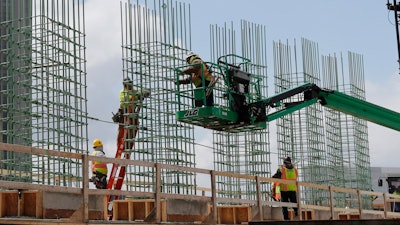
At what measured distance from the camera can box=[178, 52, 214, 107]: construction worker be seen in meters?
18.9

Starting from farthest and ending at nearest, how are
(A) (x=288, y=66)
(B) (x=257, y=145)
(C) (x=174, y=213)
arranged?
(A) (x=288, y=66)
(B) (x=257, y=145)
(C) (x=174, y=213)

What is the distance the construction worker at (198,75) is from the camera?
1891 centimetres

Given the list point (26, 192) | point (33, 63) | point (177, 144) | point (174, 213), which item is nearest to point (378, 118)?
point (177, 144)

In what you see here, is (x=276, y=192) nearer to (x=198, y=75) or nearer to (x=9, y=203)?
(x=198, y=75)

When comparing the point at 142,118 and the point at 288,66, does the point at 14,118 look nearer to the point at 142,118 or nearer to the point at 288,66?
the point at 142,118

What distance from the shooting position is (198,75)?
19.2 meters

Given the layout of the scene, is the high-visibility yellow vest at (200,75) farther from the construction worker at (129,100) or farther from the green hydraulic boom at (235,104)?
the construction worker at (129,100)

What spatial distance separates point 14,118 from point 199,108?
16.9 ft

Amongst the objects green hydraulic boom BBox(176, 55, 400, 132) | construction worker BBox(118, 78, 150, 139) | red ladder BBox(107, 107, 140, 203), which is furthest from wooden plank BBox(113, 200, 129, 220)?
construction worker BBox(118, 78, 150, 139)

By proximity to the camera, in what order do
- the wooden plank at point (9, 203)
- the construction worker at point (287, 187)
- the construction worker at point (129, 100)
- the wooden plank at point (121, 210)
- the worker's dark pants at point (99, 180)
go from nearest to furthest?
the wooden plank at point (9, 203) → the wooden plank at point (121, 210) → the worker's dark pants at point (99, 180) → the construction worker at point (287, 187) → the construction worker at point (129, 100)

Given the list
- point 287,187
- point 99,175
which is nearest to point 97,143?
point 99,175

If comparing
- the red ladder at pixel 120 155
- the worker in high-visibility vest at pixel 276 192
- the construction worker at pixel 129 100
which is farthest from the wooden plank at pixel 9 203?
the worker in high-visibility vest at pixel 276 192

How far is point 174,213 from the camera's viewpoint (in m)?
17.2

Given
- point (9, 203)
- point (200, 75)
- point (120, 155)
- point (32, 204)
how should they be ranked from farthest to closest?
1. point (120, 155)
2. point (200, 75)
3. point (9, 203)
4. point (32, 204)
